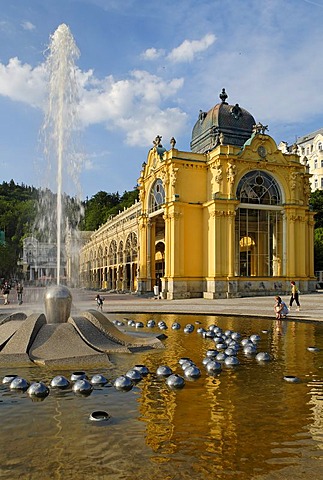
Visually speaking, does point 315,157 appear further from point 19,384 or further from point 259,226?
point 19,384

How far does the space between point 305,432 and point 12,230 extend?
129990 mm

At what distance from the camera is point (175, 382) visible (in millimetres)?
8461

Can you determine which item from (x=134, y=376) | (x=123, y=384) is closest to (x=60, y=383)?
(x=123, y=384)

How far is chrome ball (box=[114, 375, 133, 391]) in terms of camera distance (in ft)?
27.3

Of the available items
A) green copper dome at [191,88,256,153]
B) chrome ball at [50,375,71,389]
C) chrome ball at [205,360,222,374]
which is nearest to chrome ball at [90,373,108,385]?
chrome ball at [50,375,71,389]

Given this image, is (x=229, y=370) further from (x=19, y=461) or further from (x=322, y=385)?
(x=19, y=461)

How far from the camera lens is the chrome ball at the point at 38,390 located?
7.82 meters

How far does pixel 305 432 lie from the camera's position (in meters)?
6.15

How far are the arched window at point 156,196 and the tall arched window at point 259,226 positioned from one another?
24.3 feet

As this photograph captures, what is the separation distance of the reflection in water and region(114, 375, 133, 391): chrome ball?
0.14 metres

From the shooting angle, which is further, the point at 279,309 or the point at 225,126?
the point at 225,126

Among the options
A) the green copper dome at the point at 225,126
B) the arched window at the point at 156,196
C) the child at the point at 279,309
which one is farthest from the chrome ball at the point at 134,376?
the green copper dome at the point at 225,126

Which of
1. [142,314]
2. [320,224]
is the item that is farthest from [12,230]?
[142,314]

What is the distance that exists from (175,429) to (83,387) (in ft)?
8.07
